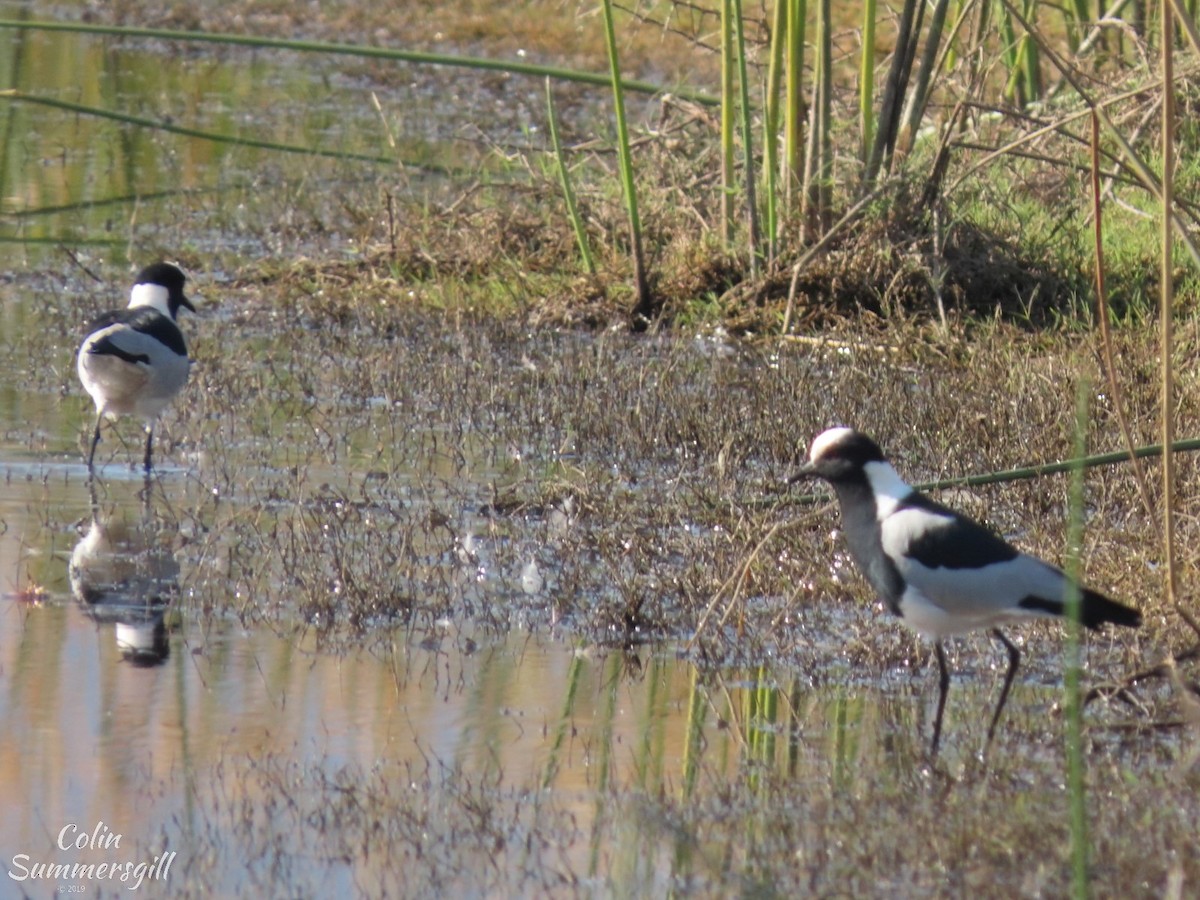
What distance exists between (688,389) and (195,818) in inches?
178

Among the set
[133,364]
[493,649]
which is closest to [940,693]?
[493,649]

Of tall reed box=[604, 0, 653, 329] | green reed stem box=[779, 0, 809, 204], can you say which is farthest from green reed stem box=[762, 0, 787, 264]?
tall reed box=[604, 0, 653, 329]

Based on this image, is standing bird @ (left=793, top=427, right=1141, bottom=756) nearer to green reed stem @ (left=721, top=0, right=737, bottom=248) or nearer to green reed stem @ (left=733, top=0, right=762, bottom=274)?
green reed stem @ (left=733, top=0, right=762, bottom=274)

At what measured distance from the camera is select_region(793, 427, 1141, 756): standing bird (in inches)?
179

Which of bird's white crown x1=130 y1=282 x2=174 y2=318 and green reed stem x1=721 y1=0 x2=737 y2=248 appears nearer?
bird's white crown x1=130 y1=282 x2=174 y2=318

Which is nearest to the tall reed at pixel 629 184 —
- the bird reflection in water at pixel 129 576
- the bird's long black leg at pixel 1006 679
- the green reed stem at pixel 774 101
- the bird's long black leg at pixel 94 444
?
the green reed stem at pixel 774 101

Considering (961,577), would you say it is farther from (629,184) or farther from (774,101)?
(774,101)

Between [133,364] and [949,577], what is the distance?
3.47 meters

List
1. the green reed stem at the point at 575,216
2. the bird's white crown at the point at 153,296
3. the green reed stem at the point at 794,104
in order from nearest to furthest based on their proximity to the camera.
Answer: the bird's white crown at the point at 153,296 → the green reed stem at the point at 794,104 → the green reed stem at the point at 575,216

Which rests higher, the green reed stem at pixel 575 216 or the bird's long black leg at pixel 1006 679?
the green reed stem at pixel 575 216

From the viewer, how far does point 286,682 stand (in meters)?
4.88

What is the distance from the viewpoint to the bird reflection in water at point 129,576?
17.0 ft

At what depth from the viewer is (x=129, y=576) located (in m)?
5.73

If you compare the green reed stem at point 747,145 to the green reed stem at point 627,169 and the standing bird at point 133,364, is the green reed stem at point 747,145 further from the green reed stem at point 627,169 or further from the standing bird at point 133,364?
the standing bird at point 133,364
